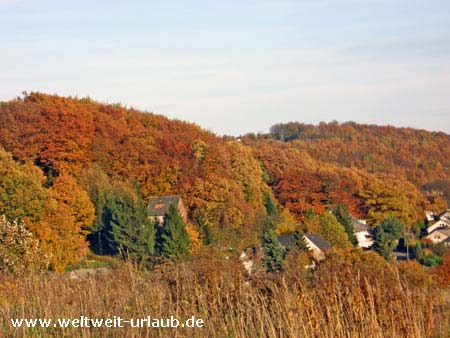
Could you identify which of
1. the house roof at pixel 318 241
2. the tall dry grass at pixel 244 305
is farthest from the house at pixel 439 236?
the tall dry grass at pixel 244 305

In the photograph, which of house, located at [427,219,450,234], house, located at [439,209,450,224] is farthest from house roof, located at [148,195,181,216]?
house, located at [439,209,450,224]

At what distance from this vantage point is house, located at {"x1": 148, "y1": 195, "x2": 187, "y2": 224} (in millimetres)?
37684

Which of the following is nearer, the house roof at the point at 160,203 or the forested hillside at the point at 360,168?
the house roof at the point at 160,203

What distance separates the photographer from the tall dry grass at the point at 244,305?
541 centimetres

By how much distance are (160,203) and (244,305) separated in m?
32.8

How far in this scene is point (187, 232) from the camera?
108 feet

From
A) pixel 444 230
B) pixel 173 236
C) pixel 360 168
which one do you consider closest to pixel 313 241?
pixel 173 236

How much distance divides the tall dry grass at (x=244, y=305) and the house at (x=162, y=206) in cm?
3038

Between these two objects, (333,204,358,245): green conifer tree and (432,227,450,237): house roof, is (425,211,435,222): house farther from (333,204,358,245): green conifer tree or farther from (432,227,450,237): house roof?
(333,204,358,245): green conifer tree

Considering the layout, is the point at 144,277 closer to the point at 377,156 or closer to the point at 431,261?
the point at 431,261

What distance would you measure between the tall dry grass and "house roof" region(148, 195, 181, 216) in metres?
30.6

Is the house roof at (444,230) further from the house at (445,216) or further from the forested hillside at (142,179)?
the house at (445,216)

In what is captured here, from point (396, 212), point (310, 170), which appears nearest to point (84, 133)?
point (310, 170)

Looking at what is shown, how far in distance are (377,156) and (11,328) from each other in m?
85.9
